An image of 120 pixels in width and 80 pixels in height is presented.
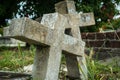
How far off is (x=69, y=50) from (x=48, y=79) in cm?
38

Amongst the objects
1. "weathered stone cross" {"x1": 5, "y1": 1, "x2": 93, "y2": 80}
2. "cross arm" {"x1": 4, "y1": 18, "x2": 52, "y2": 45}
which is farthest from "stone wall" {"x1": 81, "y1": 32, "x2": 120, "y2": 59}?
"cross arm" {"x1": 4, "y1": 18, "x2": 52, "y2": 45}

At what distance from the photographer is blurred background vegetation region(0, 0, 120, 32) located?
474 inches

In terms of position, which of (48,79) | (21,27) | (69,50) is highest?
(21,27)

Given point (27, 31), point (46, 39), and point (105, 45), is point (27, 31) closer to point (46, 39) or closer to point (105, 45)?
point (46, 39)

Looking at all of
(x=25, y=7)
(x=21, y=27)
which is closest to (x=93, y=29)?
(x=25, y=7)

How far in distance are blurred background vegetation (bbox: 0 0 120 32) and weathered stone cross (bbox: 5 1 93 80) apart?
8.13 meters

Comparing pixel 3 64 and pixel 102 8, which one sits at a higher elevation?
pixel 102 8

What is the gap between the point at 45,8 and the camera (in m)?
12.0

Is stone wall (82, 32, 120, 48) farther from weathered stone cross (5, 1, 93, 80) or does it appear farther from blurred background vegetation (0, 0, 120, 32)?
blurred background vegetation (0, 0, 120, 32)

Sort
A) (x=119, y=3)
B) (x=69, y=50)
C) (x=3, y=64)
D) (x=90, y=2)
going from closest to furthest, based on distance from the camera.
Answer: (x=69, y=50)
(x=3, y=64)
(x=90, y=2)
(x=119, y=3)

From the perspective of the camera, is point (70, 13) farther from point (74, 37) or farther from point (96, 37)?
point (96, 37)

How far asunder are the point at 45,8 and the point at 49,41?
8.92 m

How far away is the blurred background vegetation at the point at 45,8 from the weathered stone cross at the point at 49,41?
813 cm

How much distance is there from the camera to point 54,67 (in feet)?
10.5
